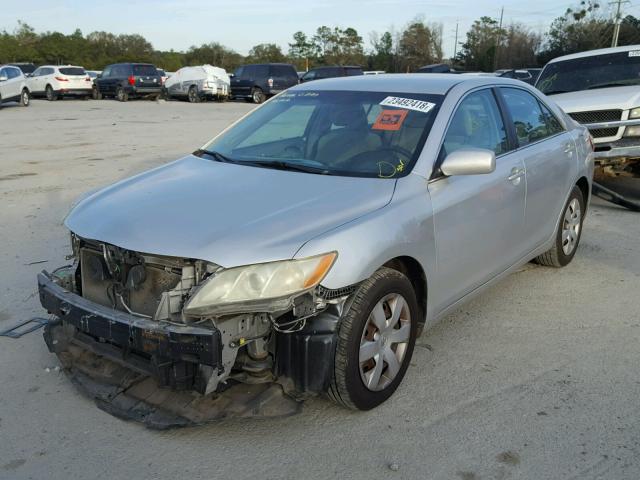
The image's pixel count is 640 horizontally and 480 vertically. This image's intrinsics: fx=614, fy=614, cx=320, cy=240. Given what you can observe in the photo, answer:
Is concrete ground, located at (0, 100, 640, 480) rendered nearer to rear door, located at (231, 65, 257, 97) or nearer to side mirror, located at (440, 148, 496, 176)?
side mirror, located at (440, 148, 496, 176)

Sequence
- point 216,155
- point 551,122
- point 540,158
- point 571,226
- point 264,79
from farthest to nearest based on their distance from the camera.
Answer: point 264,79
point 571,226
point 551,122
point 540,158
point 216,155

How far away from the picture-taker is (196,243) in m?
2.85

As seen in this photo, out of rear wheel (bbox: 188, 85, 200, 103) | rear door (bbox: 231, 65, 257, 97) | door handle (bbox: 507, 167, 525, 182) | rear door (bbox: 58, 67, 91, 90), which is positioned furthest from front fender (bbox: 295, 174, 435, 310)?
rear door (bbox: 58, 67, 91, 90)

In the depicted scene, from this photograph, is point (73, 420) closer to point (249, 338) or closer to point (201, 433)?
point (201, 433)

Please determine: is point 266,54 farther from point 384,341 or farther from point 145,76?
point 384,341

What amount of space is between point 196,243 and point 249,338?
0.51m

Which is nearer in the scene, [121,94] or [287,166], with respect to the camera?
[287,166]

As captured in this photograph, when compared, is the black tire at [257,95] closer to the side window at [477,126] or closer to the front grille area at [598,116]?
the front grille area at [598,116]

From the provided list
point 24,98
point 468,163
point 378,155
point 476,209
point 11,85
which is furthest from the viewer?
point 24,98

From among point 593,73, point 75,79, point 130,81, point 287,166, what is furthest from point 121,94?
point 287,166

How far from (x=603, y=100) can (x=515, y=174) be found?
5013mm

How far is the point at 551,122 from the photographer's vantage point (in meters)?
5.20

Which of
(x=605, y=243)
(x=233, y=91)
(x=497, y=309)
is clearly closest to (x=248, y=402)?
(x=497, y=309)

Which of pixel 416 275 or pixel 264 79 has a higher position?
pixel 264 79
